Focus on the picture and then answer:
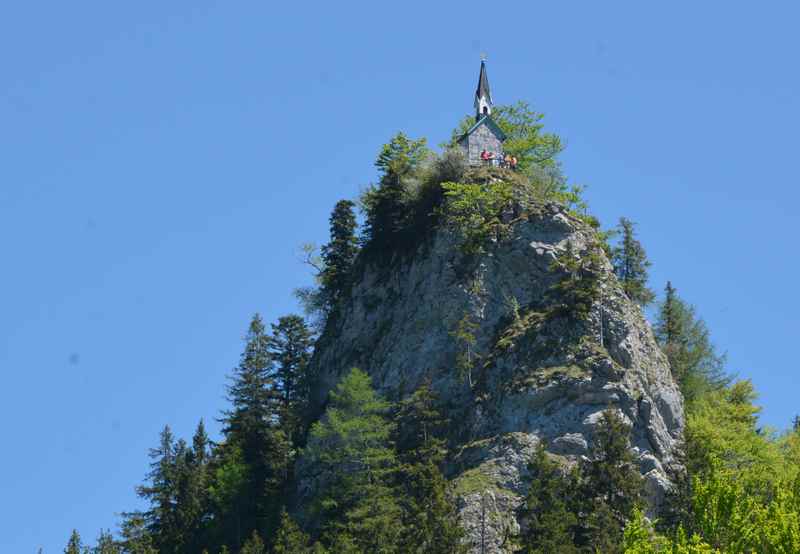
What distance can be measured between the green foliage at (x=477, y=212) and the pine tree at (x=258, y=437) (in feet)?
42.1

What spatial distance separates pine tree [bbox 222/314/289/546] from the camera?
8975 centimetres

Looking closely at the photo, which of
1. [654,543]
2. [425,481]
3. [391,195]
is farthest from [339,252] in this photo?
[654,543]

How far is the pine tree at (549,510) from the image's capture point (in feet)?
238

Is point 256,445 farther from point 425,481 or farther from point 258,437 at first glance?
point 425,481

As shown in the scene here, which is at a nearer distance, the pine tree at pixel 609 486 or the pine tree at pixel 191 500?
the pine tree at pixel 609 486

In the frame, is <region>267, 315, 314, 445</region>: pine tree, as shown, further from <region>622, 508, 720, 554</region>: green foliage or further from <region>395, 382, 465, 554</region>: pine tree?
<region>622, 508, 720, 554</region>: green foliage

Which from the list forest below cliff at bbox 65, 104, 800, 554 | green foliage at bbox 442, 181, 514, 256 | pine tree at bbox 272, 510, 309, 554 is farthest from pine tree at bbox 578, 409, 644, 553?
green foliage at bbox 442, 181, 514, 256

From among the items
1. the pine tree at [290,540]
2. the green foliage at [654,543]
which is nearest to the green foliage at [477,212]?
the pine tree at [290,540]

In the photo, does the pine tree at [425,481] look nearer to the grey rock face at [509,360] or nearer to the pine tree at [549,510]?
the grey rock face at [509,360]

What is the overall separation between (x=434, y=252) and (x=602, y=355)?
12.3m

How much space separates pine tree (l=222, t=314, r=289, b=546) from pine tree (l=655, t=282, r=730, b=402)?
20.8m

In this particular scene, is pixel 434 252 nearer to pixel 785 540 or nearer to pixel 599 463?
pixel 599 463

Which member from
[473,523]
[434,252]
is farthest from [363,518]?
[434,252]

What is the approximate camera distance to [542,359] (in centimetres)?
8444
